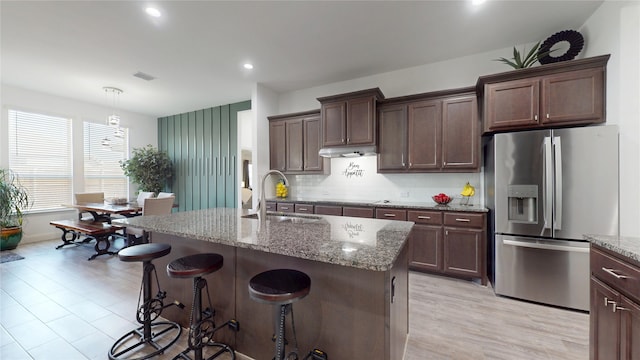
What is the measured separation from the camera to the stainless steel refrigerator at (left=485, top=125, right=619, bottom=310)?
2.29m

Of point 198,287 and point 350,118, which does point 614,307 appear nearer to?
point 198,287

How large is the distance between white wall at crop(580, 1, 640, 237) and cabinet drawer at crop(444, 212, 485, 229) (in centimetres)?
107

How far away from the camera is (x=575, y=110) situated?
2.50 meters

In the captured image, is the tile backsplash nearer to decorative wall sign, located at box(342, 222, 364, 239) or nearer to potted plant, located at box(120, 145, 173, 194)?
decorative wall sign, located at box(342, 222, 364, 239)

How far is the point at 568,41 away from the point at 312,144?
3.35m

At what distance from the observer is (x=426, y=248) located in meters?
3.19

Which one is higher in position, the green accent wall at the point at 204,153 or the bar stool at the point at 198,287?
the green accent wall at the point at 204,153

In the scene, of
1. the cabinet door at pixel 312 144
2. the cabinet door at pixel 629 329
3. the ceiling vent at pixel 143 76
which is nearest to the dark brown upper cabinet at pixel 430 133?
the cabinet door at pixel 312 144

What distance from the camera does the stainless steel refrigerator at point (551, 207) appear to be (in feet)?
7.53

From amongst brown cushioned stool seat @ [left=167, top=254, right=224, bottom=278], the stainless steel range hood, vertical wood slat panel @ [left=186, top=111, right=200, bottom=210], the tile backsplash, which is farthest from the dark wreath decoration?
vertical wood slat panel @ [left=186, top=111, right=200, bottom=210]

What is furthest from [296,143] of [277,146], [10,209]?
[10,209]

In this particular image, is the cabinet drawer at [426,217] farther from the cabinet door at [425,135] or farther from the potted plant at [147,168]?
the potted plant at [147,168]

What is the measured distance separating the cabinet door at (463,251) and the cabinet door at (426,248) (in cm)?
8

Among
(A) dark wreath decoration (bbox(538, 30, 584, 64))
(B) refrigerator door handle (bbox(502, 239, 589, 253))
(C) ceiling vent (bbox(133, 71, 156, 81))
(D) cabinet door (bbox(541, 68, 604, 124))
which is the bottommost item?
(B) refrigerator door handle (bbox(502, 239, 589, 253))
